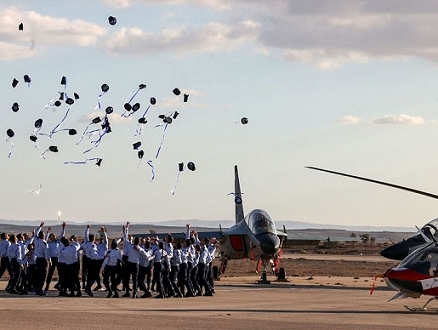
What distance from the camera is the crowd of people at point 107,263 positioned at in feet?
95.5

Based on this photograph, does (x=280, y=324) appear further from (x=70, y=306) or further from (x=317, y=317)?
(x=70, y=306)

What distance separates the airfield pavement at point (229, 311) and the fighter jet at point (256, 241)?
16.6 ft

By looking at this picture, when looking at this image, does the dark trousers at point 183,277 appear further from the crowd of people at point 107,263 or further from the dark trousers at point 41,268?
the dark trousers at point 41,268

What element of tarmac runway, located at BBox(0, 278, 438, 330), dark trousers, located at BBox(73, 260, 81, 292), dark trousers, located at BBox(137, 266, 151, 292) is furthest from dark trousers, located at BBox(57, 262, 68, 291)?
dark trousers, located at BBox(137, 266, 151, 292)

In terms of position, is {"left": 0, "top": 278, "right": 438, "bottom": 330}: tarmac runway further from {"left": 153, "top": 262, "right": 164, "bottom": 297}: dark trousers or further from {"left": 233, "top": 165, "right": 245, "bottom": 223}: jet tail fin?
{"left": 233, "top": 165, "right": 245, "bottom": 223}: jet tail fin

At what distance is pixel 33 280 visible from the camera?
3119 cm

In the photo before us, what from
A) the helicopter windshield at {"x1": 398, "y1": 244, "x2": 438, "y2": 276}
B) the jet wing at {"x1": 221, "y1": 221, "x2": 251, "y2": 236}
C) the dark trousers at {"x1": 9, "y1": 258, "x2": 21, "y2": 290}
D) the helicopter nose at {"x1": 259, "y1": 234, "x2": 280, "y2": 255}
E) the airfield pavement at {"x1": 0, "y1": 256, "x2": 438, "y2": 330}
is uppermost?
the jet wing at {"x1": 221, "y1": 221, "x2": 251, "y2": 236}

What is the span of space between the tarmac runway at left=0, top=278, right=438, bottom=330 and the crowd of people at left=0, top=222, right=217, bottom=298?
690mm

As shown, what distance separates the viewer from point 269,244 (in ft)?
125

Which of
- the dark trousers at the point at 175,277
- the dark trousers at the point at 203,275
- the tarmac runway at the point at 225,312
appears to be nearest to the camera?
the tarmac runway at the point at 225,312

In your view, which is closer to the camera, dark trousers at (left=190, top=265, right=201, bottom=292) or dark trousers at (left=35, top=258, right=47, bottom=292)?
dark trousers at (left=35, top=258, right=47, bottom=292)

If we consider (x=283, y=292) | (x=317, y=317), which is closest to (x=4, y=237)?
(x=283, y=292)

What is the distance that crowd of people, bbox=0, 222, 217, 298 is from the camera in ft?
95.5

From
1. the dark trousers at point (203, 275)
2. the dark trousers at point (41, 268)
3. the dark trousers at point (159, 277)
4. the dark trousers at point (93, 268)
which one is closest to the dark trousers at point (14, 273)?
the dark trousers at point (41, 268)
